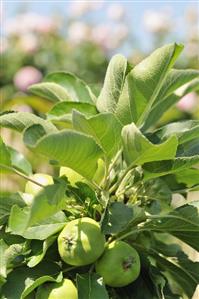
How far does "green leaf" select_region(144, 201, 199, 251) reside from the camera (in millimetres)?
793

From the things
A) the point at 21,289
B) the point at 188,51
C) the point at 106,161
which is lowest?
the point at 21,289

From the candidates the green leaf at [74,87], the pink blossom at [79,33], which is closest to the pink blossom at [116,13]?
the pink blossom at [79,33]

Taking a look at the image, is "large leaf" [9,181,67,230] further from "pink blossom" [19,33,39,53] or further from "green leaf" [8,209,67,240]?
"pink blossom" [19,33,39,53]

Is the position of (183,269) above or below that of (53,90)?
below

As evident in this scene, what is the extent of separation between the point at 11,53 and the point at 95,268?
4895 millimetres

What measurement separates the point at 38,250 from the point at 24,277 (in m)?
0.04

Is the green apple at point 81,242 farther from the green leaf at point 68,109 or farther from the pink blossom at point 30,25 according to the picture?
the pink blossom at point 30,25

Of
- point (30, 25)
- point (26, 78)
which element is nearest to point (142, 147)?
point (26, 78)

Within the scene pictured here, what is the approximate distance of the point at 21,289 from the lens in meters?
0.78

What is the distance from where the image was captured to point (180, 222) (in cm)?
80

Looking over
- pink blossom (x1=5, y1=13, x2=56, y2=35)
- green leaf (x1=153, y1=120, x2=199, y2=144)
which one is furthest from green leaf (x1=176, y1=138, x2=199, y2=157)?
pink blossom (x1=5, y1=13, x2=56, y2=35)

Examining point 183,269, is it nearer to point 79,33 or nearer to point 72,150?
point 72,150

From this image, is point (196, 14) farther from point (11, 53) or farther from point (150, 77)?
point (150, 77)

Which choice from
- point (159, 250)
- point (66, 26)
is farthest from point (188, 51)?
point (159, 250)
